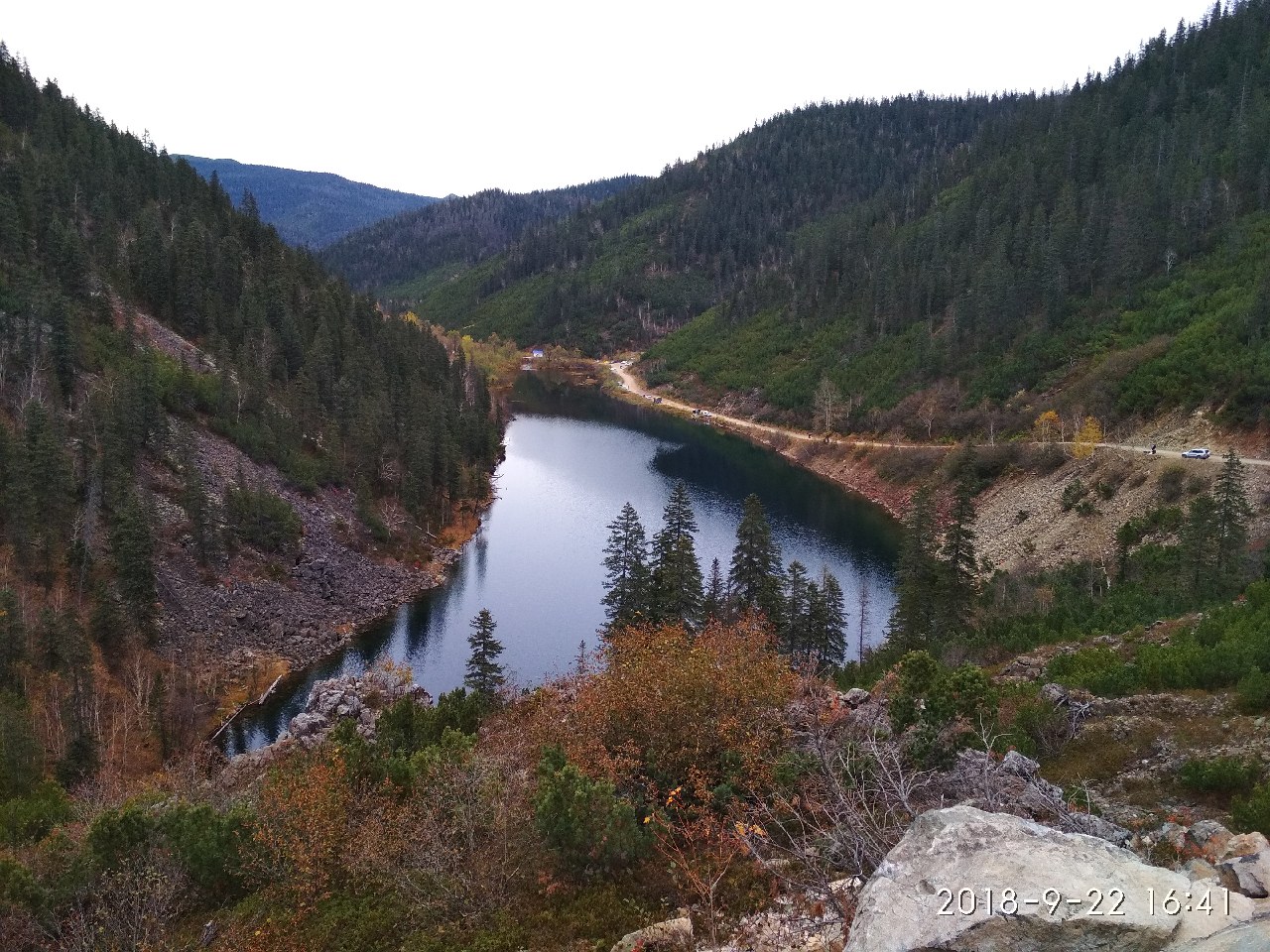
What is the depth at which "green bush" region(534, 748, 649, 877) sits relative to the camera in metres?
14.8

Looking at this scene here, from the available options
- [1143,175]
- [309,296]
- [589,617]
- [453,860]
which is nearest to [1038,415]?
[1143,175]

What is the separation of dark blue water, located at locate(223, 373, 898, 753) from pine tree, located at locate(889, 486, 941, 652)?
11013mm

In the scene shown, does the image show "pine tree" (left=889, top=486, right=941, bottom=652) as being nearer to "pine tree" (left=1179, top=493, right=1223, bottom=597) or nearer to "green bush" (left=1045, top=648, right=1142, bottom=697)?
"pine tree" (left=1179, top=493, right=1223, bottom=597)

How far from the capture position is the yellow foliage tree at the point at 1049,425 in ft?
249

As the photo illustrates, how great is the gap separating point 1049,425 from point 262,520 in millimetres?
72403

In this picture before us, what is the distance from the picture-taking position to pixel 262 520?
59250 mm

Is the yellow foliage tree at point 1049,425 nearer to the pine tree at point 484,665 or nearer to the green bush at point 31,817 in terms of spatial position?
the pine tree at point 484,665

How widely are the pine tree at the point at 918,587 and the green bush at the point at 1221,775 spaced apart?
24.0 m

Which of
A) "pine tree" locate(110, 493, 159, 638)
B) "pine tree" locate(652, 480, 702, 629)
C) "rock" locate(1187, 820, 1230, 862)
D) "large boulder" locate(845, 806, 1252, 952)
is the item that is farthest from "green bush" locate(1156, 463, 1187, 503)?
"pine tree" locate(110, 493, 159, 638)

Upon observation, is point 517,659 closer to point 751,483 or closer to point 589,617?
point 589,617

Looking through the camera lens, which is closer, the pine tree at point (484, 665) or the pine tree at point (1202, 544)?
the pine tree at point (1202, 544)

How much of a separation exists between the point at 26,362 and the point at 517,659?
A: 41.5 m

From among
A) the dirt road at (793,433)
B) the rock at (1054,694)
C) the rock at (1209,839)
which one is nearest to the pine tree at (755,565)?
the rock at (1054,694)

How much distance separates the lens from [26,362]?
55.6 metres
